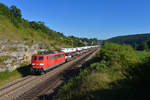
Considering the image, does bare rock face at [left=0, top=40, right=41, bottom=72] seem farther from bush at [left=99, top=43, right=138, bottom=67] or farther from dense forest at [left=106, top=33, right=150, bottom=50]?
dense forest at [left=106, top=33, right=150, bottom=50]

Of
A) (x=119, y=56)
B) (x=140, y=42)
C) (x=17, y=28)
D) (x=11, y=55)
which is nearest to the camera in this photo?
(x=119, y=56)

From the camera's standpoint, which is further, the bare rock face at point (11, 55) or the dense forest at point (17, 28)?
the dense forest at point (17, 28)

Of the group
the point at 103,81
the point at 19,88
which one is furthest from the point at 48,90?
the point at 103,81

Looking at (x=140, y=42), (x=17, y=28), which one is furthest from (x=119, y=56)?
(x=140, y=42)

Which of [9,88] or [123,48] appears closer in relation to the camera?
[9,88]

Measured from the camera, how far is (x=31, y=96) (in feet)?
33.0

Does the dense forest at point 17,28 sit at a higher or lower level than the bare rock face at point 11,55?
higher

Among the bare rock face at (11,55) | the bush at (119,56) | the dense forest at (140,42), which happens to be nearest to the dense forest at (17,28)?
the bare rock face at (11,55)

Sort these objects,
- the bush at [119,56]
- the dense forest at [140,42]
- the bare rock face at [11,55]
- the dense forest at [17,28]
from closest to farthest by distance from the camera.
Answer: the bush at [119,56]
the bare rock face at [11,55]
the dense forest at [17,28]
the dense forest at [140,42]

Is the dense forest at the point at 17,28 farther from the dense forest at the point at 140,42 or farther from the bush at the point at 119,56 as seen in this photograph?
the dense forest at the point at 140,42

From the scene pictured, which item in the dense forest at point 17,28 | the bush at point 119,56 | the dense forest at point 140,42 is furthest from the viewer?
the dense forest at point 140,42

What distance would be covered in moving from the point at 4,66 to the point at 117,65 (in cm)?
1548

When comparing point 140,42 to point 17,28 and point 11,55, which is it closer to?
point 17,28

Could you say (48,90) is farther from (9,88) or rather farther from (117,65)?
(117,65)
